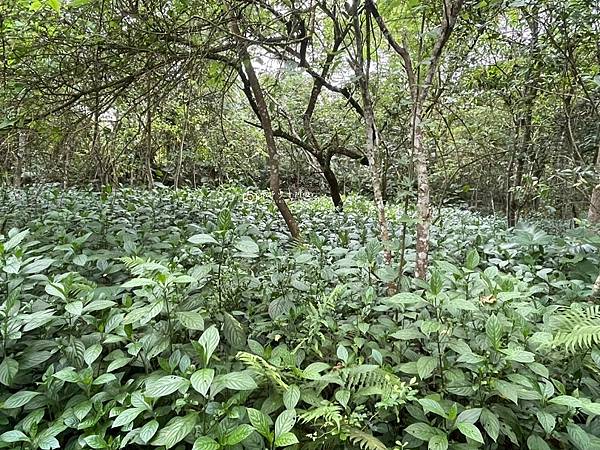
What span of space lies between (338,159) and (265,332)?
6489 millimetres

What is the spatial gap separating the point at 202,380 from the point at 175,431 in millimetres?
168

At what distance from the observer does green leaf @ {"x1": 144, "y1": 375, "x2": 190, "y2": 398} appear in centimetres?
125

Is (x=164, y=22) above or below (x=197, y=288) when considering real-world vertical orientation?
above

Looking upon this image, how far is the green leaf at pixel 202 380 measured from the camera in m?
1.20

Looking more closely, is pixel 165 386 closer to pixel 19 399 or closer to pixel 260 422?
pixel 260 422

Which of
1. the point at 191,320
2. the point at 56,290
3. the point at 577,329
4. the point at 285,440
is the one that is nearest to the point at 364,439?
the point at 285,440

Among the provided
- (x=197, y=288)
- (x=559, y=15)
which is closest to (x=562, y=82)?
(x=559, y=15)

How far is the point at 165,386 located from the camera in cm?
127

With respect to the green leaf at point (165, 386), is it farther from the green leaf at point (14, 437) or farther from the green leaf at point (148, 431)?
the green leaf at point (14, 437)

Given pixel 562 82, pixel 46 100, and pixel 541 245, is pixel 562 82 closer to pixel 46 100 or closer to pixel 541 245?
pixel 541 245

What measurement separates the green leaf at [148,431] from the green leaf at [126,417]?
0.05 m

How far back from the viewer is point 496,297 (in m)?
1.56

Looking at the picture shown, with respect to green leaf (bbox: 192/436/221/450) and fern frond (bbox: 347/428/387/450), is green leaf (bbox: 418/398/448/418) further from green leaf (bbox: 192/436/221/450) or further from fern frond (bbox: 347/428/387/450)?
green leaf (bbox: 192/436/221/450)

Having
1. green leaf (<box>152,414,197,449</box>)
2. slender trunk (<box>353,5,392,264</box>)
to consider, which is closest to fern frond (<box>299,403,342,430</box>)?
green leaf (<box>152,414,197,449</box>)
